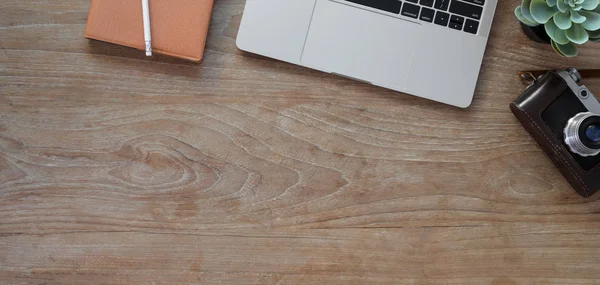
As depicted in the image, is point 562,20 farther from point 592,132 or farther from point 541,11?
point 592,132

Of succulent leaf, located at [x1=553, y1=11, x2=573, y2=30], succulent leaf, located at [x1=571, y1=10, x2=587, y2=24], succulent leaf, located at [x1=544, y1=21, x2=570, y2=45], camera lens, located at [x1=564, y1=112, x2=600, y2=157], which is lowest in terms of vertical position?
camera lens, located at [x1=564, y1=112, x2=600, y2=157]

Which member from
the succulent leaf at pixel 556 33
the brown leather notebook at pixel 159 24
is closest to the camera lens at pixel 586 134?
the succulent leaf at pixel 556 33

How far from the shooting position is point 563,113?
0.78 metres

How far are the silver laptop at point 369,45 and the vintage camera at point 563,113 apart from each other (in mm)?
78

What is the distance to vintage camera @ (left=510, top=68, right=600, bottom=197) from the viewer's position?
77 cm

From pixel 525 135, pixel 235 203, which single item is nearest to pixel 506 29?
pixel 525 135

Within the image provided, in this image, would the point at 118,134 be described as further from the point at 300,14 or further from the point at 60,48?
the point at 300,14

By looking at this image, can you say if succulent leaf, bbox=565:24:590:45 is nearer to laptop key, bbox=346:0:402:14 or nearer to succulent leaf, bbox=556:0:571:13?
succulent leaf, bbox=556:0:571:13

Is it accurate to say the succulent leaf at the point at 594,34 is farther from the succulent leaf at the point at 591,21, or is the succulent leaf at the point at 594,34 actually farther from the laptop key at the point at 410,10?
the laptop key at the point at 410,10

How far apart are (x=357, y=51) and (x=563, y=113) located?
27 cm

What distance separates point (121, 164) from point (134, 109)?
73mm

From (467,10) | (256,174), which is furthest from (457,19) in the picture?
(256,174)

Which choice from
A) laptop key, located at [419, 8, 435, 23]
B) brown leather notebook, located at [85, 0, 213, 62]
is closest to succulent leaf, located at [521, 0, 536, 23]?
laptop key, located at [419, 8, 435, 23]

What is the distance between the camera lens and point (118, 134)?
0.80 m
